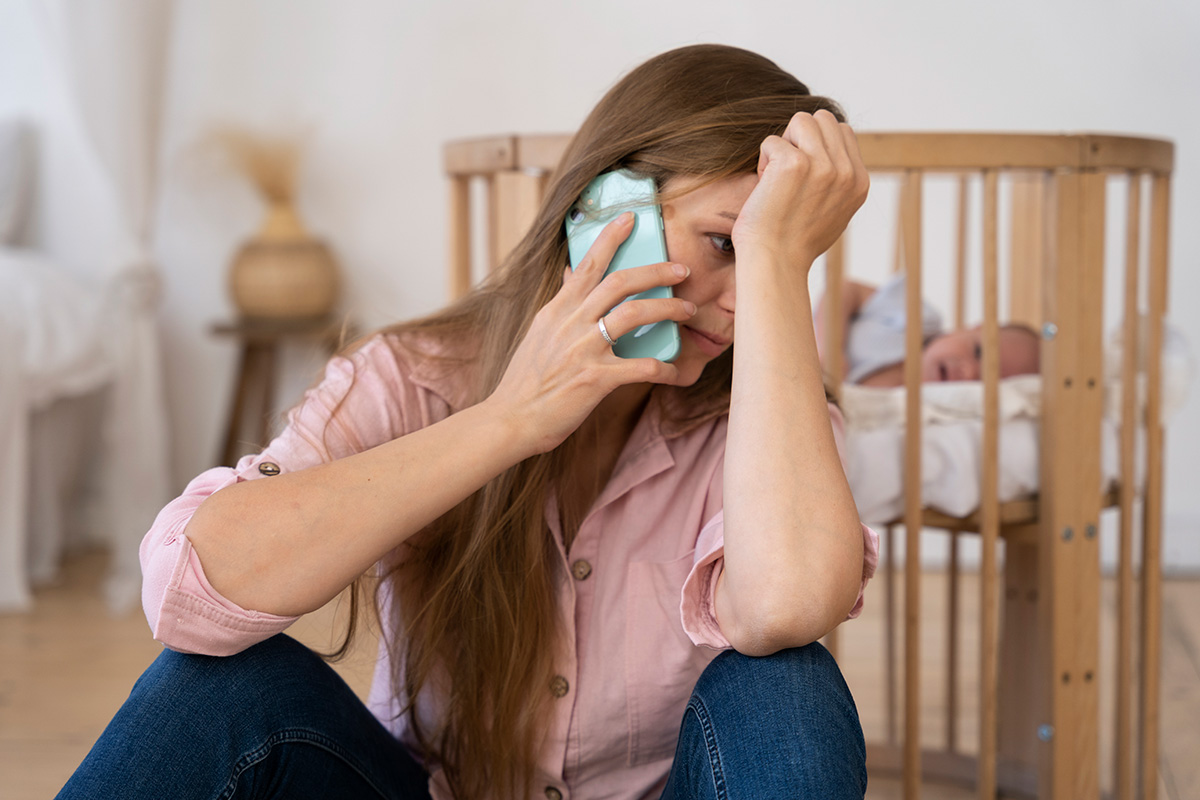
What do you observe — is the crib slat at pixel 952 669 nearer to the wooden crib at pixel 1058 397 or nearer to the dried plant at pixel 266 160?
the wooden crib at pixel 1058 397

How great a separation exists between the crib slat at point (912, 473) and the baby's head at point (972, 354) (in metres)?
0.38

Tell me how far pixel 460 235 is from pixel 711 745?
2.69 ft

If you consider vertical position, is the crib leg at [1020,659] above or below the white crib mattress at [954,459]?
below

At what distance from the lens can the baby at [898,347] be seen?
62.9 inches

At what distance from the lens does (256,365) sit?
9.27ft

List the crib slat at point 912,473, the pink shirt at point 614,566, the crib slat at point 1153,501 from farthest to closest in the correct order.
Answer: the crib slat at point 1153,501 < the crib slat at point 912,473 < the pink shirt at point 614,566

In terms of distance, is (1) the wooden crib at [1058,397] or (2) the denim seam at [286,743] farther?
(1) the wooden crib at [1058,397]

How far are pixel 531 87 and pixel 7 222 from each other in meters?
1.44

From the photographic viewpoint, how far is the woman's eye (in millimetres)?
933

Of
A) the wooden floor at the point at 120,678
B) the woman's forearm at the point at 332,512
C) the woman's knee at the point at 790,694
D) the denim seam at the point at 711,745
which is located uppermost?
the woman's forearm at the point at 332,512

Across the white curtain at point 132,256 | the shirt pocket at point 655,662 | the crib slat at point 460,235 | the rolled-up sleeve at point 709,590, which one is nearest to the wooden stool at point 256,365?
the white curtain at point 132,256

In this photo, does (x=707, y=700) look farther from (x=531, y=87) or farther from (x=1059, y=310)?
(x=531, y=87)

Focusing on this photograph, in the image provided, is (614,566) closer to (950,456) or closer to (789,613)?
(789,613)

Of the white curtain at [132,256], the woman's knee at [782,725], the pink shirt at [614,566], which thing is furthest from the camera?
the white curtain at [132,256]
